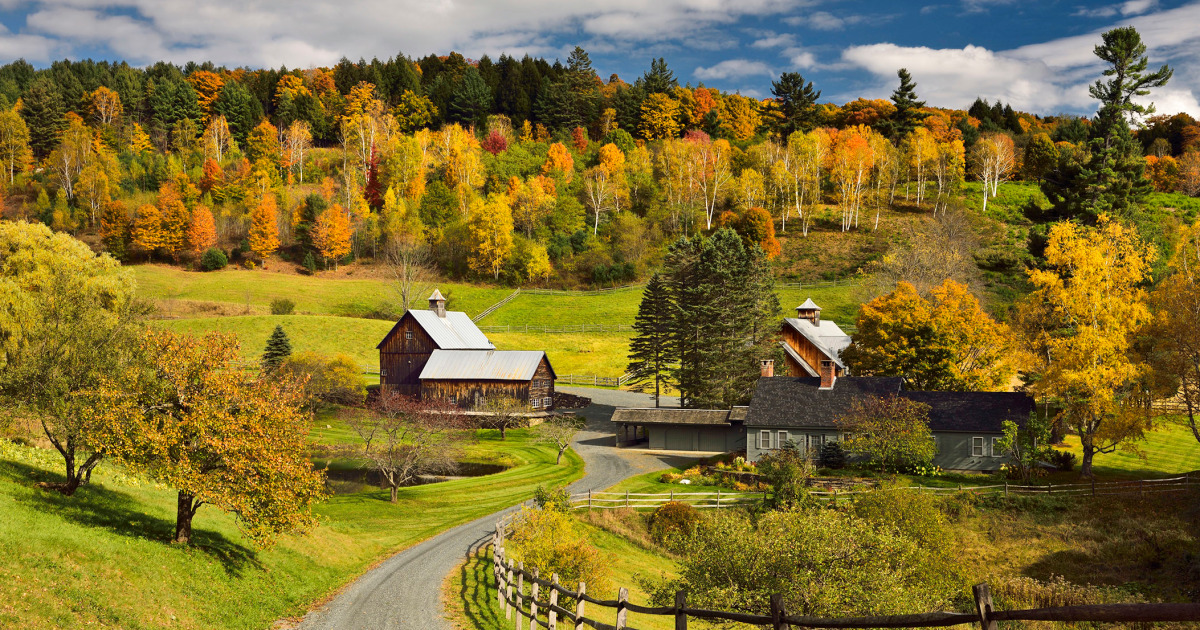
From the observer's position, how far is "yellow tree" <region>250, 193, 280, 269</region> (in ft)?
369

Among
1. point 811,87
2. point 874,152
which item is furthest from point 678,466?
point 811,87

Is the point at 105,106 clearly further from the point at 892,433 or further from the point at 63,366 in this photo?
the point at 892,433

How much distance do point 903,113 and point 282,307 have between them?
108784mm

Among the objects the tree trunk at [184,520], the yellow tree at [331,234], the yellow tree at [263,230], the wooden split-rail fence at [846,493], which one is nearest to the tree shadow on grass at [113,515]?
the tree trunk at [184,520]

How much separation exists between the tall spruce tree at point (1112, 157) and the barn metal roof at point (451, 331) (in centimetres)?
5783

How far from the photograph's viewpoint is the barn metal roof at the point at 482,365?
6888cm

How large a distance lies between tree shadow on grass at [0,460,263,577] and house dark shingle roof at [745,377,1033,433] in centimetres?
3611

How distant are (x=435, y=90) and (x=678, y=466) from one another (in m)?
139

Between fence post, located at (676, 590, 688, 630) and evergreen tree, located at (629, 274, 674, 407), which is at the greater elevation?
evergreen tree, located at (629, 274, 674, 407)

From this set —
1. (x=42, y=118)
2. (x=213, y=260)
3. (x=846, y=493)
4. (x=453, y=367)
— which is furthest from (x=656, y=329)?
(x=42, y=118)

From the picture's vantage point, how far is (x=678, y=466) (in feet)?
170

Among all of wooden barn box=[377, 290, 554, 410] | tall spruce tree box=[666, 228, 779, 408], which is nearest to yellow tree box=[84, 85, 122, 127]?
wooden barn box=[377, 290, 554, 410]

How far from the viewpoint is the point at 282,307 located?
316ft

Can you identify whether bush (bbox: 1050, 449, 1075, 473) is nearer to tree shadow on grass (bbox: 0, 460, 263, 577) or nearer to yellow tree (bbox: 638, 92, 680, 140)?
tree shadow on grass (bbox: 0, 460, 263, 577)
